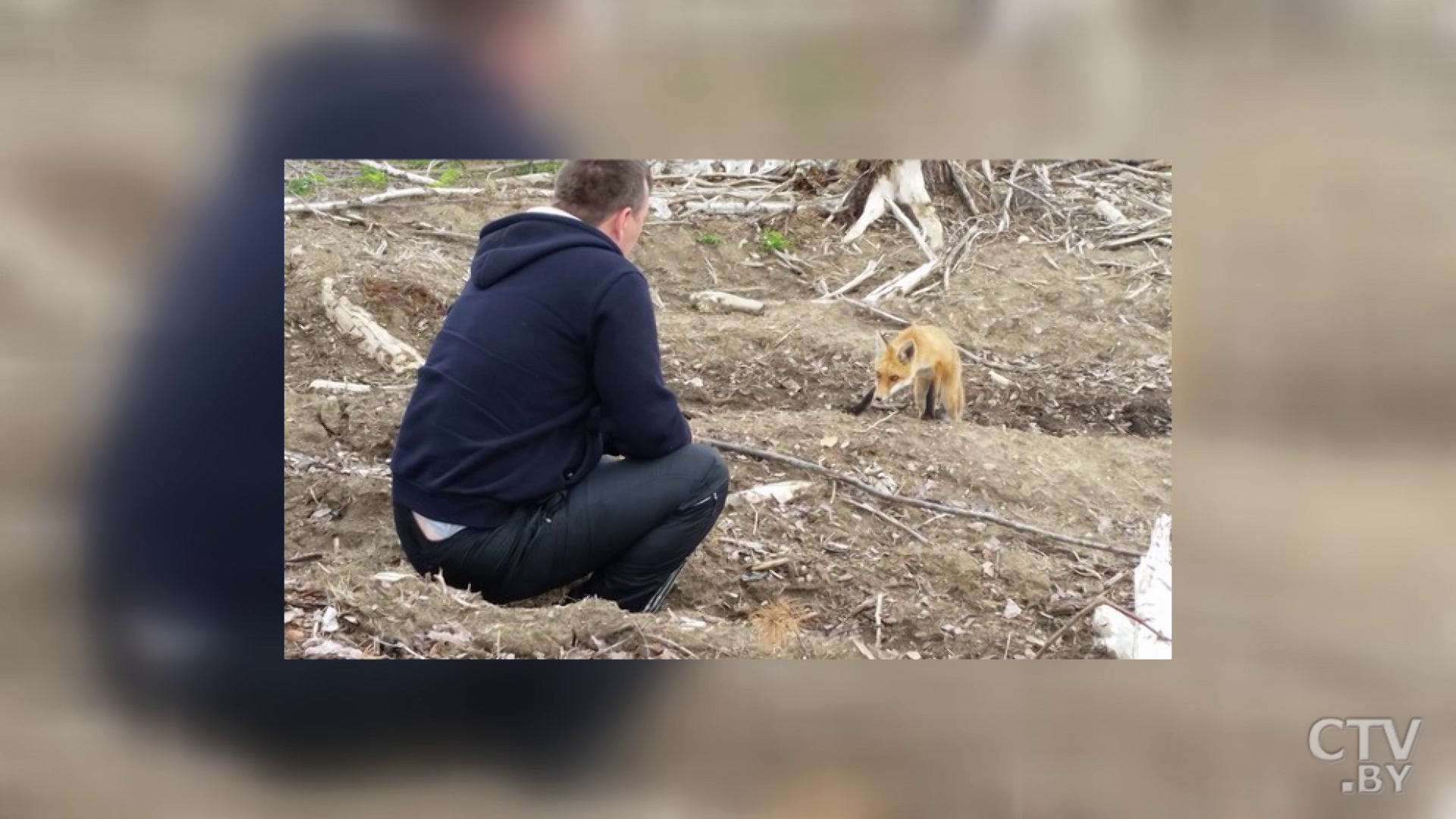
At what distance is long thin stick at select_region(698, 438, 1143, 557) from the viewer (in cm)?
398

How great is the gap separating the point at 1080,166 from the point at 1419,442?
4.74 feet

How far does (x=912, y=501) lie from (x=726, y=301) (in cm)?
90

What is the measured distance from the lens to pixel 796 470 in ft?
13.4

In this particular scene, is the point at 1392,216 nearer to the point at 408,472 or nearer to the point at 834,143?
the point at 834,143

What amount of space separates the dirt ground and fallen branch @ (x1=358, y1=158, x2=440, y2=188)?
5 centimetres

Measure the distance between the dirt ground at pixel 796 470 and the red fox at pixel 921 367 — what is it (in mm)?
55

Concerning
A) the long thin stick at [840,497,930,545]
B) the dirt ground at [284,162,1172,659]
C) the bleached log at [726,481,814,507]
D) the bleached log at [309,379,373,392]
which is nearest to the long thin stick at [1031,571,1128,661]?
the dirt ground at [284,162,1172,659]

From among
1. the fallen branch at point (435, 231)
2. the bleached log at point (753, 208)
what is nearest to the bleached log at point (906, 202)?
the bleached log at point (753, 208)

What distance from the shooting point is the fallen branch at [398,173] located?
394 centimetres

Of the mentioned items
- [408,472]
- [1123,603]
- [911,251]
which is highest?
[911,251]

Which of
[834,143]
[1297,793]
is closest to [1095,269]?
[834,143]

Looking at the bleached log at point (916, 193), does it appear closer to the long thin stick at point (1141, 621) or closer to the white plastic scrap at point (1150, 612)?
the white plastic scrap at point (1150, 612)

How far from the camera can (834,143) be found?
392 cm

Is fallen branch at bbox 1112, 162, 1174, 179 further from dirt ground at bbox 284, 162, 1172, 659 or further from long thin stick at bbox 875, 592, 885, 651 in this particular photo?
long thin stick at bbox 875, 592, 885, 651
